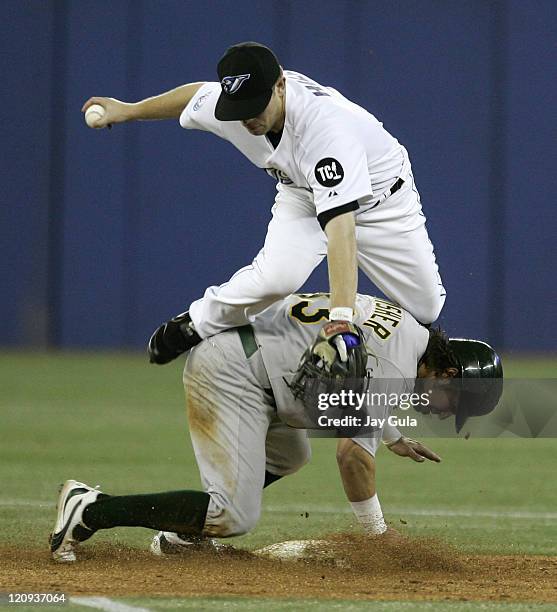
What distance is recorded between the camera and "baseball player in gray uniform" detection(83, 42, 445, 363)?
483cm

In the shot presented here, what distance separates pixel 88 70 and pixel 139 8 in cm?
103

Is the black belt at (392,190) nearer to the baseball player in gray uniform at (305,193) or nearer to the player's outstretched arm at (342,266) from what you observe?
the baseball player in gray uniform at (305,193)

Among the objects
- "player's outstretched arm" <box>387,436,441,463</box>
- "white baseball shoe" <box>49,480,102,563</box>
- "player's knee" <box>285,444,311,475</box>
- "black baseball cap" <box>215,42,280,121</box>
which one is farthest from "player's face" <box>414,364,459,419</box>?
"white baseball shoe" <box>49,480,102,563</box>

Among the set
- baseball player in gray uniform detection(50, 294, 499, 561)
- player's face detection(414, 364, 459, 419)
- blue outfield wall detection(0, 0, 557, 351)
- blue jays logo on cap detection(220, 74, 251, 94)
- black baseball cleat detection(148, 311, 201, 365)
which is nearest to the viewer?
blue jays logo on cap detection(220, 74, 251, 94)

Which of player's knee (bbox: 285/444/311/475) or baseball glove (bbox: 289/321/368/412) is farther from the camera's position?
player's knee (bbox: 285/444/311/475)

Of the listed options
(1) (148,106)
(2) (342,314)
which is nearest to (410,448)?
(2) (342,314)

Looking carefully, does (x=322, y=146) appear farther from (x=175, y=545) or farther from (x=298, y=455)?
(x=175, y=545)

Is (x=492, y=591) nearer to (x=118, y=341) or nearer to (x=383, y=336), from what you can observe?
(x=383, y=336)

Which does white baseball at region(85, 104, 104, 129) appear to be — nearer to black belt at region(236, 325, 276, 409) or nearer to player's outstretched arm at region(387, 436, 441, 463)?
black belt at region(236, 325, 276, 409)

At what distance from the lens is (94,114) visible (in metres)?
5.67

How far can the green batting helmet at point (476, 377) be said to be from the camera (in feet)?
17.1

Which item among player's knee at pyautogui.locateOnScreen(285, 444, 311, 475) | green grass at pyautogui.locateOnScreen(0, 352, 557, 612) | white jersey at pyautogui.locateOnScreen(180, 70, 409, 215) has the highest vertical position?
white jersey at pyautogui.locateOnScreen(180, 70, 409, 215)

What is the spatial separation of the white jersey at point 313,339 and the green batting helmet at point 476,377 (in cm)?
17

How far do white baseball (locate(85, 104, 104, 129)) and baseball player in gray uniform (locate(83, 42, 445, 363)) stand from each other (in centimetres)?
2
